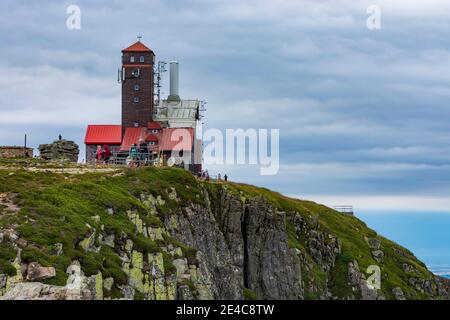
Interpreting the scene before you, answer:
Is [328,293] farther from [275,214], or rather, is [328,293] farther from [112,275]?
[112,275]

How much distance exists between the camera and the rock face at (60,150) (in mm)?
111750

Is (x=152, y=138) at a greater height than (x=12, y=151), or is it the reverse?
(x=152, y=138)

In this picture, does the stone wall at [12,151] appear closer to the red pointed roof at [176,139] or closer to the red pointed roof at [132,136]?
the red pointed roof at [132,136]

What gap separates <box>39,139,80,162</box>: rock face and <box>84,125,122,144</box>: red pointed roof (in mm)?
17007

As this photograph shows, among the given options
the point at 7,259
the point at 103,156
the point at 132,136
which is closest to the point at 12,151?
the point at 103,156

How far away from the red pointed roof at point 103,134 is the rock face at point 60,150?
55.8ft

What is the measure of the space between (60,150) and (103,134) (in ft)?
69.8

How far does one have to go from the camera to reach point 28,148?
365ft

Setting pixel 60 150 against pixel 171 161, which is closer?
pixel 60 150

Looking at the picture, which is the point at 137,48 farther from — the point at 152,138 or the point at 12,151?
the point at 12,151

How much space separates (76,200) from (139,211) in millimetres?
7251

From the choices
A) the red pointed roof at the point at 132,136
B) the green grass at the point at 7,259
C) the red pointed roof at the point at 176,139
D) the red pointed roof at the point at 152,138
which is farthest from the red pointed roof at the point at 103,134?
the green grass at the point at 7,259

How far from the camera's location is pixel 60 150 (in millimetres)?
113438

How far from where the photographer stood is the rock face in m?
112
